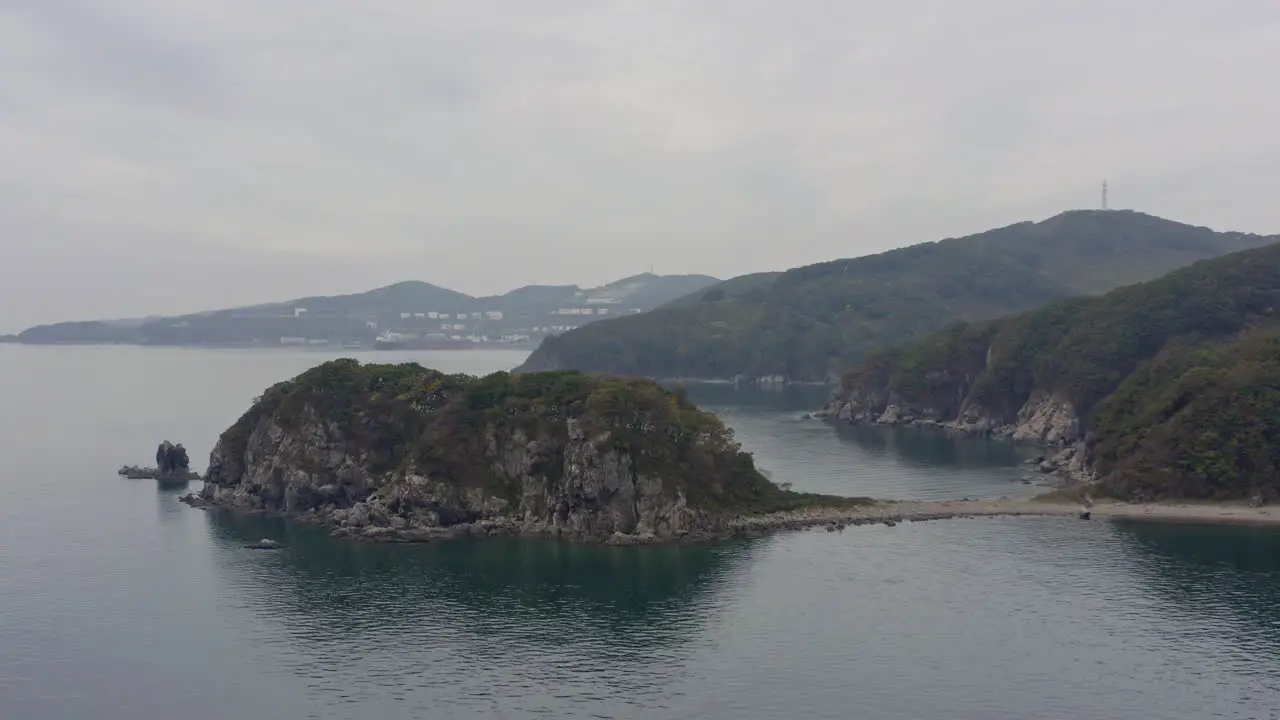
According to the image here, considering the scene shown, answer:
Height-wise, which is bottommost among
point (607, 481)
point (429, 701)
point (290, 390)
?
point (429, 701)

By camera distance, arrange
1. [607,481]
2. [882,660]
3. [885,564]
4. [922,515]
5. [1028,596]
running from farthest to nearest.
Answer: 1. [922,515]
2. [607,481]
3. [885,564]
4. [1028,596]
5. [882,660]

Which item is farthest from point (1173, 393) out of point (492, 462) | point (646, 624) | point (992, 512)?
point (646, 624)

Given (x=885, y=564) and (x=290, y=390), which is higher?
(x=290, y=390)

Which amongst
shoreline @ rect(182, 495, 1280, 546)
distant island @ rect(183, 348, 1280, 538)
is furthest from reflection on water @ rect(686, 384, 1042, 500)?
distant island @ rect(183, 348, 1280, 538)

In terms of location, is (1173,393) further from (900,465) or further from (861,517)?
(861,517)

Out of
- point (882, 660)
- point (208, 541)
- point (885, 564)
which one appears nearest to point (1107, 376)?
point (885, 564)

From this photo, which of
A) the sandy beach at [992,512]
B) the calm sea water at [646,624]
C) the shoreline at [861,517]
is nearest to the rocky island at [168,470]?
the shoreline at [861,517]

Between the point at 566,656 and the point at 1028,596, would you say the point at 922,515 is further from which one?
the point at 566,656

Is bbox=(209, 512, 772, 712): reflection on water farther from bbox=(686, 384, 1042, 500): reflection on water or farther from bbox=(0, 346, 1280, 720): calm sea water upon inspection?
bbox=(686, 384, 1042, 500): reflection on water
